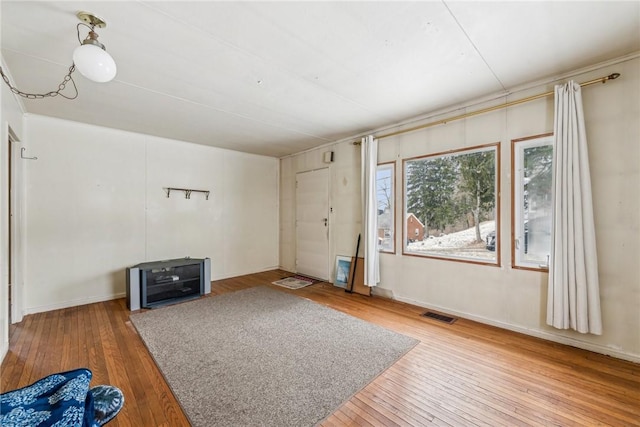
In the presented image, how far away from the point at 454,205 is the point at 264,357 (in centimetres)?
281

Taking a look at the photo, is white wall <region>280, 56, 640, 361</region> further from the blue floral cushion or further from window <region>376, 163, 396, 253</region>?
the blue floral cushion

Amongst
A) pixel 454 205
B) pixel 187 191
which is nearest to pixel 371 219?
pixel 454 205

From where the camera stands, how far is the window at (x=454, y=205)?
10.0 ft

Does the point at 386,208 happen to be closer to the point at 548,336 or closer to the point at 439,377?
the point at 548,336

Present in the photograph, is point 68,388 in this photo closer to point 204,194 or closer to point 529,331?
point 529,331

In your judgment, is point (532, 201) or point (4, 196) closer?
point (4, 196)

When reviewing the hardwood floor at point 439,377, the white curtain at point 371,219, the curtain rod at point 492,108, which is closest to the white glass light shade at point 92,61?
the hardwood floor at point 439,377

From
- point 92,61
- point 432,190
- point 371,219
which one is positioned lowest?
point 371,219

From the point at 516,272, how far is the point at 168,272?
4.41 metres

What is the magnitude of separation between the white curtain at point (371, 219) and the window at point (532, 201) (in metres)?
1.69

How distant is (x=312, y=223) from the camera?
5254 millimetres

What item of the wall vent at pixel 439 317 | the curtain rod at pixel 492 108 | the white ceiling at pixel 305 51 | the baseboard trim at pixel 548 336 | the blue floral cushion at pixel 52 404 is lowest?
the wall vent at pixel 439 317

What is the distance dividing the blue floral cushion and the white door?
4016mm

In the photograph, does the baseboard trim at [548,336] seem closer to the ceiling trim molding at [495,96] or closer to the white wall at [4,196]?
the ceiling trim molding at [495,96]
